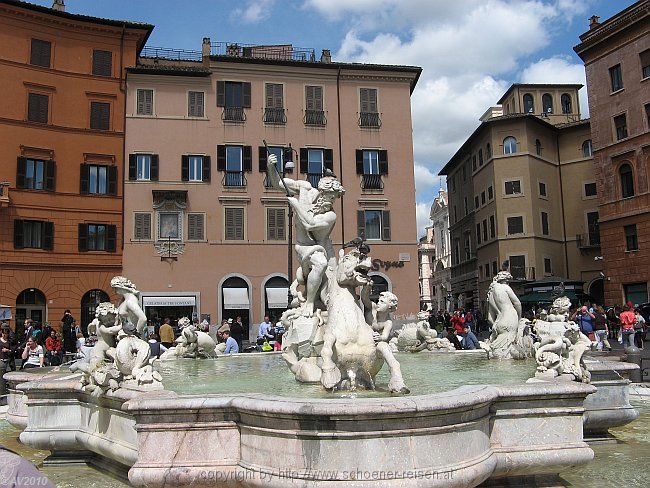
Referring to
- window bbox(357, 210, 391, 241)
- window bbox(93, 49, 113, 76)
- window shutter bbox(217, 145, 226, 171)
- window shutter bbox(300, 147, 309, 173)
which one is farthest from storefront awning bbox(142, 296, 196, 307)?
window bbox(93, 49, 113, 76)

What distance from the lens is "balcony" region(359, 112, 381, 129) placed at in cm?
3700

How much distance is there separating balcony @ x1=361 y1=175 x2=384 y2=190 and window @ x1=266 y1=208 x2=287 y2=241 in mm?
5039

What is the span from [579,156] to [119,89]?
32.0 meters

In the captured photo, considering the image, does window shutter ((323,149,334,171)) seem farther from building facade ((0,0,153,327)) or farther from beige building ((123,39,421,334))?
building facade ((0,0,153,327))

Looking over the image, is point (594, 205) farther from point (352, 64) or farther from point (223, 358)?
point (223, 358)

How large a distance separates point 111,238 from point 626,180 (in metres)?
28.4

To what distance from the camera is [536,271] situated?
43938mm

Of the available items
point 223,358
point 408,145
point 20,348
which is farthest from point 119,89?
point 223,358

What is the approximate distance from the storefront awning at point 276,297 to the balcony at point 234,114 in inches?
387

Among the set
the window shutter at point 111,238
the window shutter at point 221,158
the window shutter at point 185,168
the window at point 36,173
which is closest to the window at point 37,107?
the window at point 36,173

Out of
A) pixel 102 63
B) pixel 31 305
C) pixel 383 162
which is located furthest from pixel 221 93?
pixel 31 305

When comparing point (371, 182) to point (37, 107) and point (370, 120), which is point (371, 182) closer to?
point (370, 120)

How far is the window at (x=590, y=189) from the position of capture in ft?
149

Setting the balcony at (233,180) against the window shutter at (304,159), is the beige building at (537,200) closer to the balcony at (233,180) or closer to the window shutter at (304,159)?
the window shutter at (304,159)
